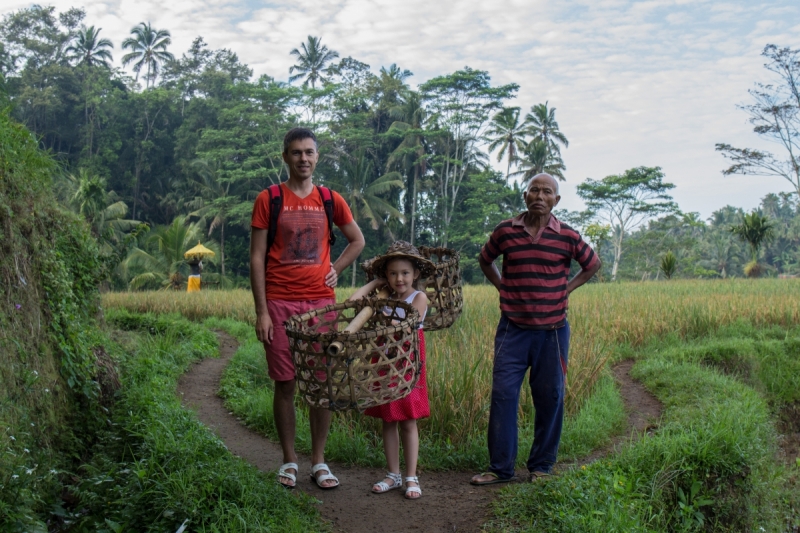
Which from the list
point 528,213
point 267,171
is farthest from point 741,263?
point 528,213

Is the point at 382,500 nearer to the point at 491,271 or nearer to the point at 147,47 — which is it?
the point at 491,271

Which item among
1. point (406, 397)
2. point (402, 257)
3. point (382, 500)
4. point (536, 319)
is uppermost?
point (402, 257)

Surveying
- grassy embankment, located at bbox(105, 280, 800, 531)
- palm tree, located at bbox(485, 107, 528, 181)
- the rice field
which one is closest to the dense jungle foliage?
palm tree, located at bbox(485, 107, 528, 181)

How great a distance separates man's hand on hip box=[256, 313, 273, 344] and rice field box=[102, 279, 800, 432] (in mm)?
1870

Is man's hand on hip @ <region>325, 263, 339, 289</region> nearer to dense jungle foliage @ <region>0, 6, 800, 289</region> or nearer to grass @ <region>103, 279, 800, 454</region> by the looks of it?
grass @ <region>103, 279, 800, 454</region>

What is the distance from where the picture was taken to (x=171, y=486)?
3.52 m

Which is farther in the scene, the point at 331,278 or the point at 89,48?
the point at 89,48

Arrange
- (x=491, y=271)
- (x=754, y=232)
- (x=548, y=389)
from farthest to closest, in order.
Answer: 1. (x=754, y=232)
2. (x=491, y=271)
3. (x=548, y=389)

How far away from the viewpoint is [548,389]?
3.98 metres

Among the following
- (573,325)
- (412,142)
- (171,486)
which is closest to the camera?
(171,486)

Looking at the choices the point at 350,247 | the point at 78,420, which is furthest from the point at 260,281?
the point at 78,420

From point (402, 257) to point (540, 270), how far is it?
0.81 m

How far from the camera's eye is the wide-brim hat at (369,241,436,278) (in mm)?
3674

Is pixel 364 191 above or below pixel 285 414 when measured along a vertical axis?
above
